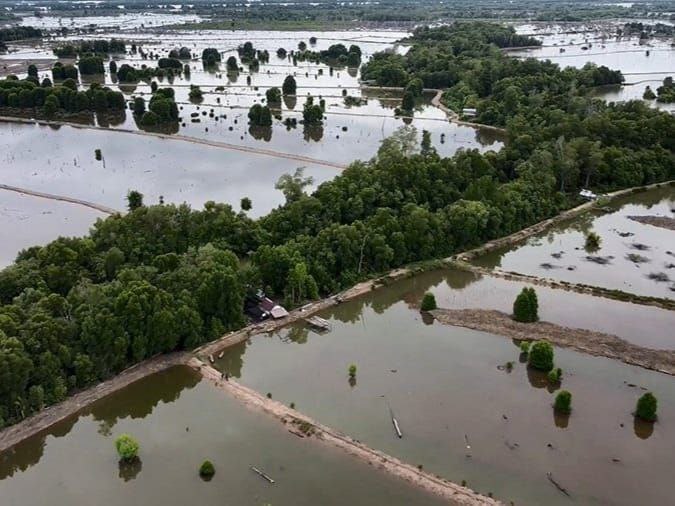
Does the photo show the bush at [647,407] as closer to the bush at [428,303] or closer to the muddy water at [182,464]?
the muddy water at [182,464]

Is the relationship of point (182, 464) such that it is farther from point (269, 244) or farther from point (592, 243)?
point (592, 243)

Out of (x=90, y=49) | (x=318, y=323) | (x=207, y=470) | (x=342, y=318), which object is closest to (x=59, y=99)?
(x=90, y=49)

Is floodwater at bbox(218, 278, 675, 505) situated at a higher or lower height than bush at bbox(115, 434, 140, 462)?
lower

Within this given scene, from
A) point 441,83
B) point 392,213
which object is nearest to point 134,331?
point 392,213

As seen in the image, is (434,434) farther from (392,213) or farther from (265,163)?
(265,163)

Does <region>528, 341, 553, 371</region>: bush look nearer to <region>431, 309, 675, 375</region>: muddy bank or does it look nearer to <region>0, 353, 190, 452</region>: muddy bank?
<region>431, 309, 675, 375</region>: muddy bank

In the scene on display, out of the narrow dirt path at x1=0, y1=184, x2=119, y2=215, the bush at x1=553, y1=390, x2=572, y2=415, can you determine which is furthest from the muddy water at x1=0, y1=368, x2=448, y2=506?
the narrow dirt path at x1=0, y1=184, x2=119, y2=215
